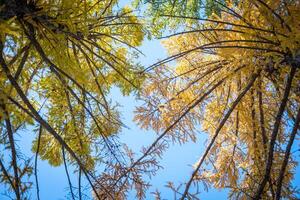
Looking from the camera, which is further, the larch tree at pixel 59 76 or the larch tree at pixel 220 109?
the larch tree at pixel 220 109

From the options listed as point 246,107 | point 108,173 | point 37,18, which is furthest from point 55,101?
point 246,107

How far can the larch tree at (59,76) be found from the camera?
2.58m

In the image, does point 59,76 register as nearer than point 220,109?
Yes

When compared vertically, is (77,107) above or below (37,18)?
above

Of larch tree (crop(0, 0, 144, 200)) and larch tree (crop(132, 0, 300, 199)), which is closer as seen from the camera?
larch tree (crop(0, 0, 144, 200))

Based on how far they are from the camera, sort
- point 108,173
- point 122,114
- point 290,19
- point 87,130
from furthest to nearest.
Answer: point 122,114, point 87,130, point 108,173, point 290,19

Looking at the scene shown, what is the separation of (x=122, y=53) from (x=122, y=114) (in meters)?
1.06

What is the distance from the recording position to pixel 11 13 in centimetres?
256

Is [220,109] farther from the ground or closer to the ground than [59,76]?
farther from the ground

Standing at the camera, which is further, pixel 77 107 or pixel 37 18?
pixel 77 107

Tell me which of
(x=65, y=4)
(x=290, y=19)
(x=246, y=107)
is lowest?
(x=290, y=19)

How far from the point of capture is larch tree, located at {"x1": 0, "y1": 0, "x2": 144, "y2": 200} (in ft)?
8.46

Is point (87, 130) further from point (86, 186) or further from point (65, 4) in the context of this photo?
point (65, 4)

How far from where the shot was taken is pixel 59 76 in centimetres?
288
